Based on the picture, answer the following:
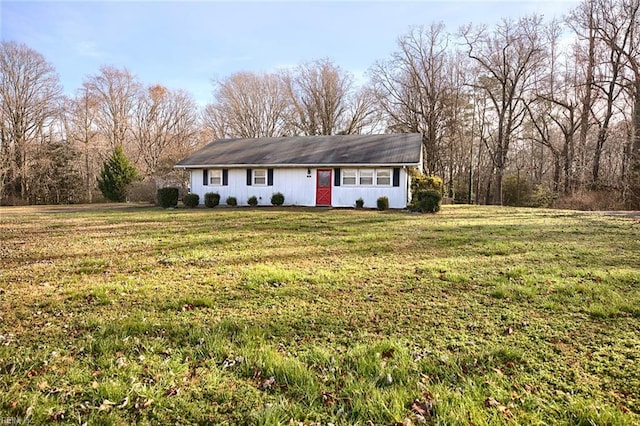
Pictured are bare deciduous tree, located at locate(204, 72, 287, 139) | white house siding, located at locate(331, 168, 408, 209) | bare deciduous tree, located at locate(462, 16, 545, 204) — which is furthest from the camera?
bare deciduous tree, located at locate(204, 72, 287, 139)

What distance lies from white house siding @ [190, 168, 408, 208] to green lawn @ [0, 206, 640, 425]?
1033cm

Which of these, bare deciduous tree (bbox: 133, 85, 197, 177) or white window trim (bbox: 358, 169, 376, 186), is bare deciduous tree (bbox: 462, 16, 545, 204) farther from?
bare deciduous tree (bbox: 133, 85, 197, 177)

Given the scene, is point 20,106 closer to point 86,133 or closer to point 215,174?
point 86,133

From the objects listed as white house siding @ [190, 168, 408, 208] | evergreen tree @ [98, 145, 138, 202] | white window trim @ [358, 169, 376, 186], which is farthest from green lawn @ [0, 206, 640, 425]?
evergreen tree @ [98, 145, 138, 202]

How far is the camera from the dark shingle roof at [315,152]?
684 inches

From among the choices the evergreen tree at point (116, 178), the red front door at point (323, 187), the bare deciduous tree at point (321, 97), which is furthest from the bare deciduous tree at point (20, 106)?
the red front door at point (323, 187)

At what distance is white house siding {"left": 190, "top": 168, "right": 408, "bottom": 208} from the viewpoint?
16.9m

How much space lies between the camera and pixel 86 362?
2756 mm

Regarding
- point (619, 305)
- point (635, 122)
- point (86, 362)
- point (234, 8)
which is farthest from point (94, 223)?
point (635, 122)

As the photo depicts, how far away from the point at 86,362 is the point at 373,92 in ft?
106

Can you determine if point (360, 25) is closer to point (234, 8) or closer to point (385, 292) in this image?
point (234, 8)

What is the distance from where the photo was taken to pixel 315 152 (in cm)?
1912

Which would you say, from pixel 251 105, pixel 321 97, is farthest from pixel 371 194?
pixel 251 105

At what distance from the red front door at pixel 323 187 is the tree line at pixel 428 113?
1065 cm
